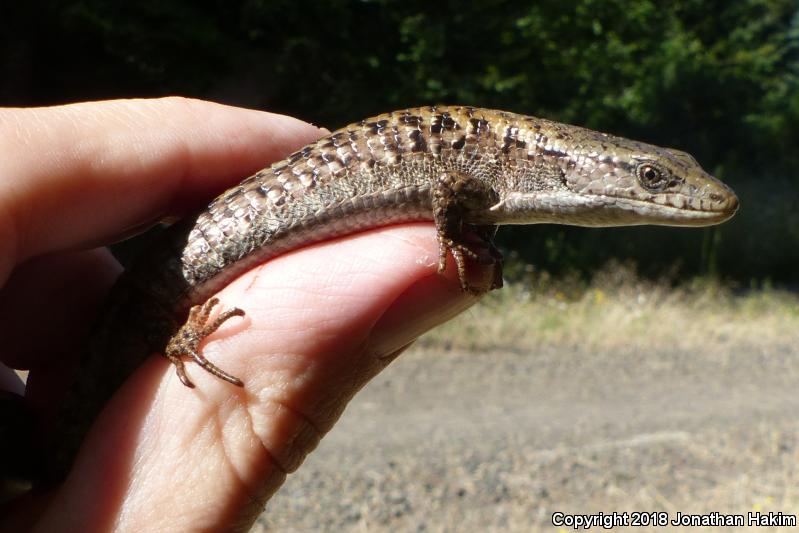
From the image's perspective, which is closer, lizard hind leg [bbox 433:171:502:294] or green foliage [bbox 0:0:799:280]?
lizard hind leg [bbox 433:171:502:294]

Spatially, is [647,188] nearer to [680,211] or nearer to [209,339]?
[680,211]

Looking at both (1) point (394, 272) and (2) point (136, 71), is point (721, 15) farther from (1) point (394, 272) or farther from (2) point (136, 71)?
(1) point (394, 272)

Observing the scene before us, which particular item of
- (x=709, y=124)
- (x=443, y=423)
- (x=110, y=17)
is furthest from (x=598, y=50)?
(x=443, y=423)

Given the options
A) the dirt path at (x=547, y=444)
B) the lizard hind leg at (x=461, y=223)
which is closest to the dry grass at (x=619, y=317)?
the dirt path at (x=547, y=444)

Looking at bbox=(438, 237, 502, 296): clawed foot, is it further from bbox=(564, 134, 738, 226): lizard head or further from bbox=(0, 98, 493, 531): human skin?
bbox=(564, 134, 738, 226): lizard head

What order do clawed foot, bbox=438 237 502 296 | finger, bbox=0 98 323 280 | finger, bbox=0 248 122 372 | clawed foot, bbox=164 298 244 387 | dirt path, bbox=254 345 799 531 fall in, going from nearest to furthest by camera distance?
1. finger, bbox=0 98 323 280
2. clawed foot, bbox=164 298 244 387
3. clawed foot, bbox=438 237 502 296
4. finger, bbox=0 248 122 372
5. dirt path, bbox=254 345 799 531

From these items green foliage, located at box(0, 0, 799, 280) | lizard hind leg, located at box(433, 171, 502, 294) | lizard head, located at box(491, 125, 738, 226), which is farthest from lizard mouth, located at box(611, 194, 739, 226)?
green foliage, located at box(0, 0, 799, 280)

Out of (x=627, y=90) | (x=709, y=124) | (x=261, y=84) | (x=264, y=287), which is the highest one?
(x=264, y=287)
